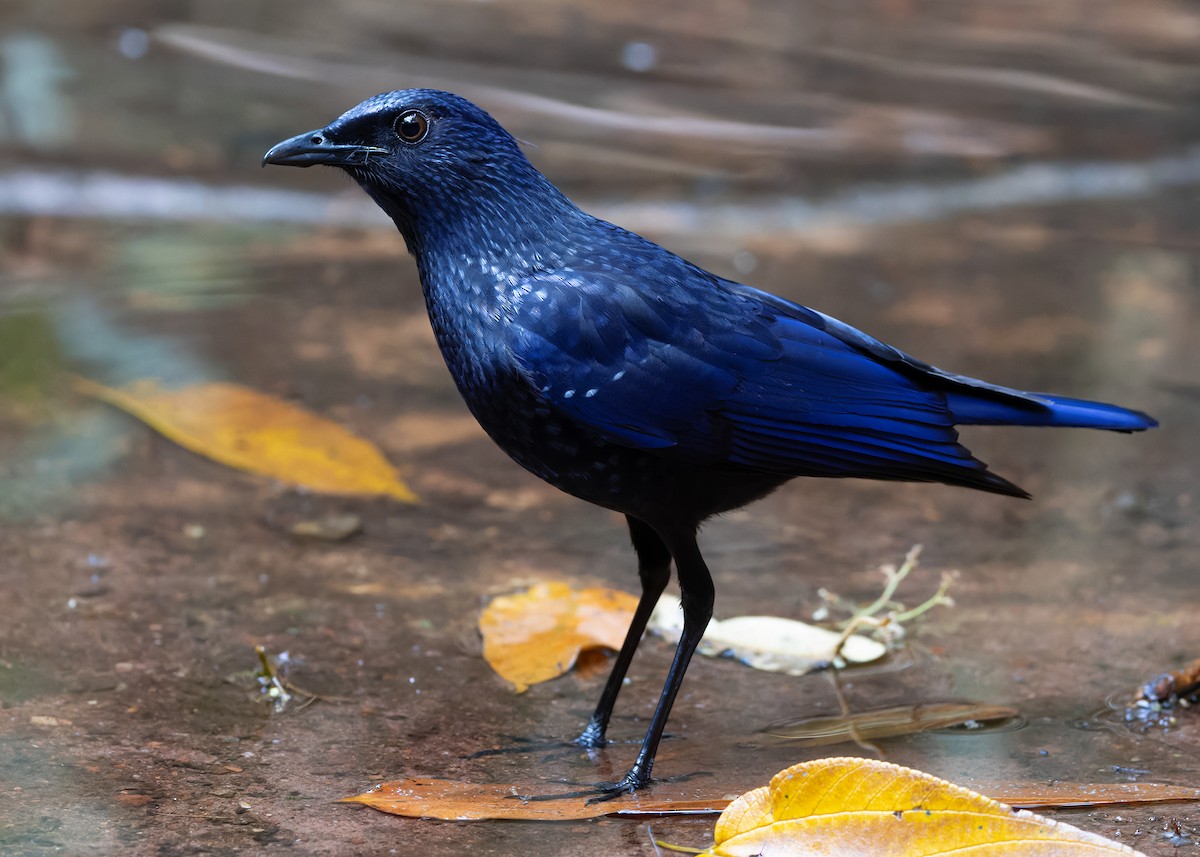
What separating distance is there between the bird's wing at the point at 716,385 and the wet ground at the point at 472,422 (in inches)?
24.7

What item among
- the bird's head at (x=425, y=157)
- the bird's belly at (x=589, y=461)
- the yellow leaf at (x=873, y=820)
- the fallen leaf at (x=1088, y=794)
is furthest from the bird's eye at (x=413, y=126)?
the fallen leaf at (x=1088, y=794)

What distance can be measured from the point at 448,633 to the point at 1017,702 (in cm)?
137

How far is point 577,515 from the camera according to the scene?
14.1 feet

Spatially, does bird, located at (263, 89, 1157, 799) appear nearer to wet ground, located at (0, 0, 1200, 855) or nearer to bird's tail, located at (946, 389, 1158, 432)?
bird's tail, located at (946, 389, 1158, 432)

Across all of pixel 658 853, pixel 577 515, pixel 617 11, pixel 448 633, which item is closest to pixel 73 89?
pixel 617 11

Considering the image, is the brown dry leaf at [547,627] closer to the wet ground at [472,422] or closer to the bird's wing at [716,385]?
the wet ground at [472,422]

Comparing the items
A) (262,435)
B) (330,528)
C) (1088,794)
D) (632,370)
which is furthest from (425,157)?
(1088,794)

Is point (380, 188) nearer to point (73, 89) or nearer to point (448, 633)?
point (448, 633)

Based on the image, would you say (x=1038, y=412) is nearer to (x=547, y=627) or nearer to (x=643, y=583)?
(x=643, y=583)

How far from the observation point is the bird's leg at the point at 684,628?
2994 millimetres

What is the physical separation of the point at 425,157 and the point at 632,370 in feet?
2.27

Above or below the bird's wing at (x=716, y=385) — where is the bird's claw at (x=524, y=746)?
below

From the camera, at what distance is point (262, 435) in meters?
4.50

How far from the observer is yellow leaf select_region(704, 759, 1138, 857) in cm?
234
